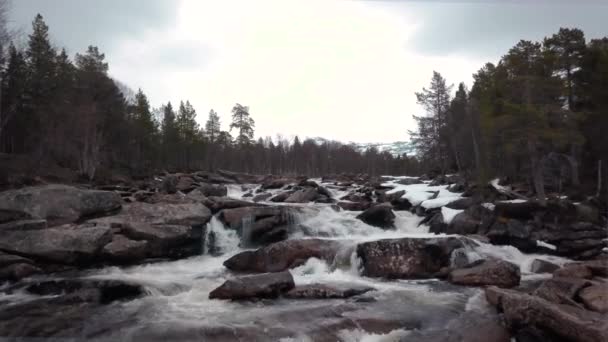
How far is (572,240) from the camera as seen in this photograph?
16.1 metres

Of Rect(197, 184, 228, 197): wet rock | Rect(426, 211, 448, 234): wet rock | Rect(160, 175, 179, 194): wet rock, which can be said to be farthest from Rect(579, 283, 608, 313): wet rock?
Rect(160, 175, 179, 194): wet rock

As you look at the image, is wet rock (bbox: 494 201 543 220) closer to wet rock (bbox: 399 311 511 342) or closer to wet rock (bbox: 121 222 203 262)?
wet rock (bbox: 399 311 511 342)

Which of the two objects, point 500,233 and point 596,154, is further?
point 596,154

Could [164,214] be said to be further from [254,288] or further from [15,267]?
[254,288]

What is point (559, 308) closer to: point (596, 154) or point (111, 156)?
point (596, 154)

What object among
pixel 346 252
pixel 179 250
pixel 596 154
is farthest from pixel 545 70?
pixel 179 250

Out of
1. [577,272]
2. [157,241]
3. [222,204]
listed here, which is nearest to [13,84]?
[222,204]

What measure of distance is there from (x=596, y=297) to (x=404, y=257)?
18.3ft

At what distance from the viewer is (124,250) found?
1450 cm

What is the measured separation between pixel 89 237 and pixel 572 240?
67.2 ft

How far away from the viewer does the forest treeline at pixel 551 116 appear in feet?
65.4

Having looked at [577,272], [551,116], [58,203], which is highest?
[551,116]

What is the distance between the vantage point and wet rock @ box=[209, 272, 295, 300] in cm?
998

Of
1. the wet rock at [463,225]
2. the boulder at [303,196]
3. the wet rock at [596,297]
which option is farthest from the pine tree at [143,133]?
the wet rock at [596,297]
